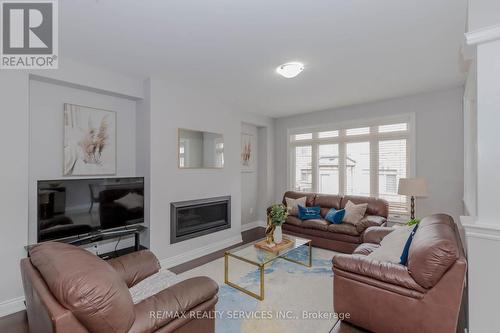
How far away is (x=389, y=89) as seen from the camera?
4105mm

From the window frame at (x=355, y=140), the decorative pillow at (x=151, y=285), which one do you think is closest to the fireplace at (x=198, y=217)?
the decorative pillow at (x=151, y=285)

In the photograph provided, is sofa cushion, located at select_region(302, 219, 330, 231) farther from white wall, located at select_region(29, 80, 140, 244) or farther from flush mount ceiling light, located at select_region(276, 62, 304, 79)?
white wall, located at select_region(29, 80, 140, 244)

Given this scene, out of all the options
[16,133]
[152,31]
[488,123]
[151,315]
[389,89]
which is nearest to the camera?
[151,315]

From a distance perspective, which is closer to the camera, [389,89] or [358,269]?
[358,269]

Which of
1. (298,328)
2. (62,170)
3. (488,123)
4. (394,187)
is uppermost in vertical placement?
(488,123)

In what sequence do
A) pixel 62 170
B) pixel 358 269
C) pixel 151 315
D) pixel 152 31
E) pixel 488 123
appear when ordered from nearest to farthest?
1. pixel 151 315
2. pixel 488 123
3. pixel 358 269
4. pixel 152 31
5. pixel 62 170

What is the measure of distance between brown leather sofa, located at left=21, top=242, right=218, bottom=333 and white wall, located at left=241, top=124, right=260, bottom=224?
4246 mm

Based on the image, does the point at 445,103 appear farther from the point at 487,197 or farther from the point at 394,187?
the point at 487,197

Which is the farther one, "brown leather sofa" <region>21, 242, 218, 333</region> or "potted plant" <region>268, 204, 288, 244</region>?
"potted plant" <region>268, 204, 288, 244</region>

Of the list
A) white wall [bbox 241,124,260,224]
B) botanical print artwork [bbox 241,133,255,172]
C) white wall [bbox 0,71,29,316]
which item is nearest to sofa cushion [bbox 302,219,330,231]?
white wall [bbox 241,124,260,224]

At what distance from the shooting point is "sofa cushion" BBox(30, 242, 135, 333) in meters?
1.21

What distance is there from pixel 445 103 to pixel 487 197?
329 centimetres

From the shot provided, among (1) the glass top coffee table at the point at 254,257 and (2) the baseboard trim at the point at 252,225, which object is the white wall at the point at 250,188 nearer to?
(2) the baseboard trim at the point at 252,225

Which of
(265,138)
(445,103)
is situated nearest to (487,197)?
(445,103)
